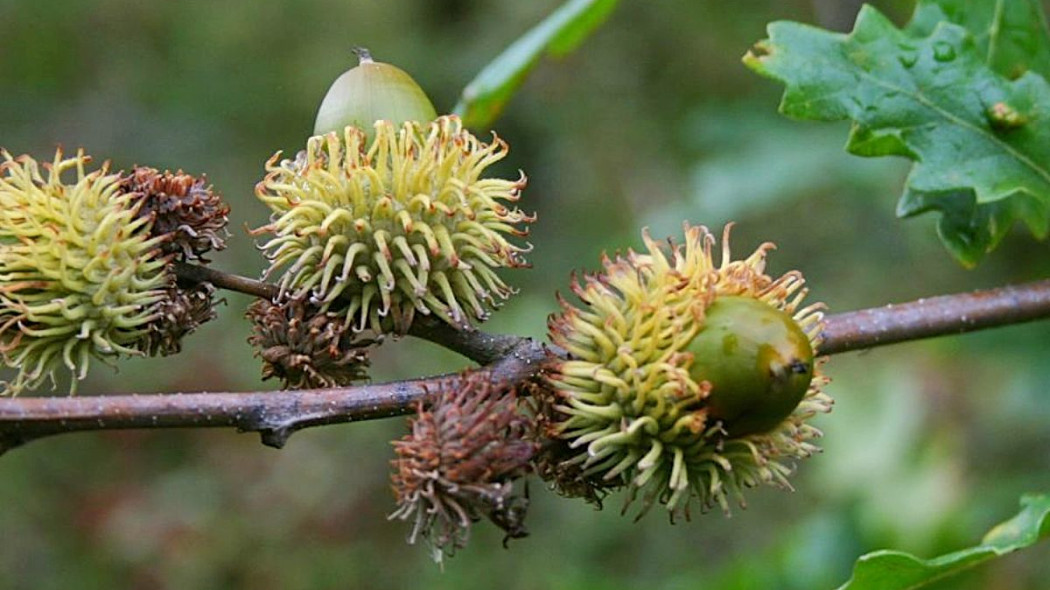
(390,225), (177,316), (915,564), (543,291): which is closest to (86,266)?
(177,316)

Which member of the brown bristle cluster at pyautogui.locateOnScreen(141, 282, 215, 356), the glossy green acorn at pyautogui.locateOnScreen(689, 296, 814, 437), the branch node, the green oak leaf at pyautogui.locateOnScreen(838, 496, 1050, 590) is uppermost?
the brown bristle cluster at pyautogui.locateOnScreen(141, 282, 215, 356)

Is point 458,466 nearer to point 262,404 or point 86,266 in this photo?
point 262,404

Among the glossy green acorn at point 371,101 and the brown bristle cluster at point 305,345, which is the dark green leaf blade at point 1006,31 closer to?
the glossy green acorn at point 371,101

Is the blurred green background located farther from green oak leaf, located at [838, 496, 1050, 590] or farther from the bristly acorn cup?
the bristly acorn cup

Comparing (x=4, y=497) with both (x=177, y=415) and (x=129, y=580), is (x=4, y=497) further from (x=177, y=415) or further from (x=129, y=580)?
(x=177, y=415)

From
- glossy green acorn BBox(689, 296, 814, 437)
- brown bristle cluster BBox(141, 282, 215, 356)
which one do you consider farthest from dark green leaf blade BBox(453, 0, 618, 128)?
glossy green acorn BBox(689, 296, 814, 437)

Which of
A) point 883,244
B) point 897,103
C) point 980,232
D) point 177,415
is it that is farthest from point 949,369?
point 177,415

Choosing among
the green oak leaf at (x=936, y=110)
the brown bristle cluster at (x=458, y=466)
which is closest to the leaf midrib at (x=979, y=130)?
the green oak leaf at (x=936, y=110)
